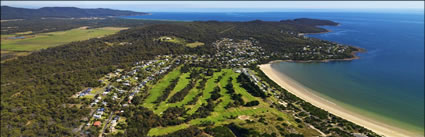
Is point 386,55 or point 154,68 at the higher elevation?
point 386,55

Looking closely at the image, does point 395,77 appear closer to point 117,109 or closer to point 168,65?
point 168,65

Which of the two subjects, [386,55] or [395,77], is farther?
[386,55]

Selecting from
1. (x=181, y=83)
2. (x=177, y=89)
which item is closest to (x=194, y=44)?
(x=181, y=83)

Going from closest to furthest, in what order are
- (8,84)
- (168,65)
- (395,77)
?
(8,84)
(395,77)
(168,65)

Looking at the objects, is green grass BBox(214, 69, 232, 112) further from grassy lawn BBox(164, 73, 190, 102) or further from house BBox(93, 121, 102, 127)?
house BBox(93, 121, 102, 127)

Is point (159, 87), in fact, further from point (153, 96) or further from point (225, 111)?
point (225, 111)

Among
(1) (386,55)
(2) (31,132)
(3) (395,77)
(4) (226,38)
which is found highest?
(4) (226,38)

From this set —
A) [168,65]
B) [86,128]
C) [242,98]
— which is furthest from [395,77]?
[86,128]

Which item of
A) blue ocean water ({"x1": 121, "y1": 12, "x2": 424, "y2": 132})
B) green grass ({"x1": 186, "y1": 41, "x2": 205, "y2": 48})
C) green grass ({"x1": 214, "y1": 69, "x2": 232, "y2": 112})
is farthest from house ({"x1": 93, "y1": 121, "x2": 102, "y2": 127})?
green grass ({"x1": 186, "y1": 41, "x2": 205, "y2": 48})
